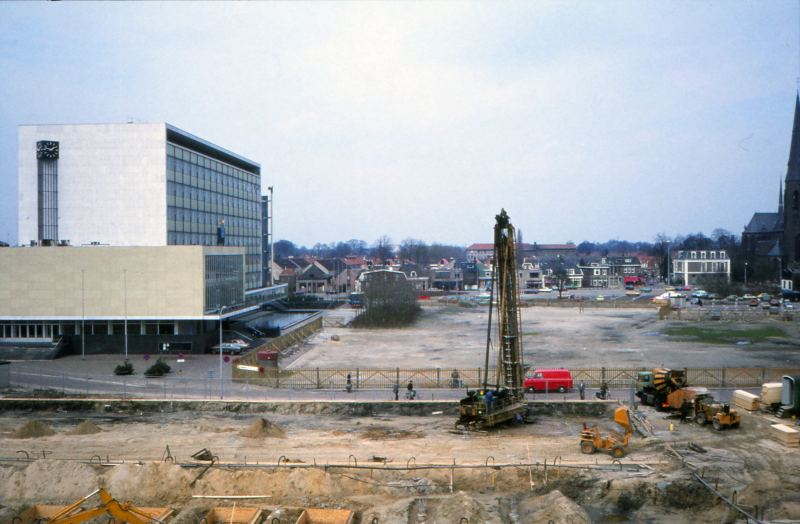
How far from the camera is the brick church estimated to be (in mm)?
98125

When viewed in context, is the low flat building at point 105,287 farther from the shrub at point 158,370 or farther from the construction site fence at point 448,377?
the construction site fence at point 448,377

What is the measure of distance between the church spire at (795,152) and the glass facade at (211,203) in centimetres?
9057

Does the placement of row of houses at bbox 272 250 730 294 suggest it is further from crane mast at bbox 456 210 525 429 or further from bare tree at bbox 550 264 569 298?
crane mast at bbox 456 210 525 429

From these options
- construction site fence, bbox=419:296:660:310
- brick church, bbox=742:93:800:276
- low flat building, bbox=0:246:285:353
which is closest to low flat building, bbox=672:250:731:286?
brick church, bbox=742:93:800:276

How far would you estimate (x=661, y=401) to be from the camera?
94.8 feet

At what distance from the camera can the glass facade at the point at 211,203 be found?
56.5 meters

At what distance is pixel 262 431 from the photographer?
26156 millimetres

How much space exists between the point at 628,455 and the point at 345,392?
17205 mm

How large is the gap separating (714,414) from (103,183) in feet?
174

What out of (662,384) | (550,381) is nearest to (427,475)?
(662,384)

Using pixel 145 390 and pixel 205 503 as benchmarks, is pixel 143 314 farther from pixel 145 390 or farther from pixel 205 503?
pixel 205 503

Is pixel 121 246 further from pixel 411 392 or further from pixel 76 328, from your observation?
pixel 411 392

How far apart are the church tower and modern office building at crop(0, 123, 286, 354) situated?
9183cm

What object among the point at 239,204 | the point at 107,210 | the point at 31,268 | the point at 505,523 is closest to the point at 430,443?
the point at 505,523
